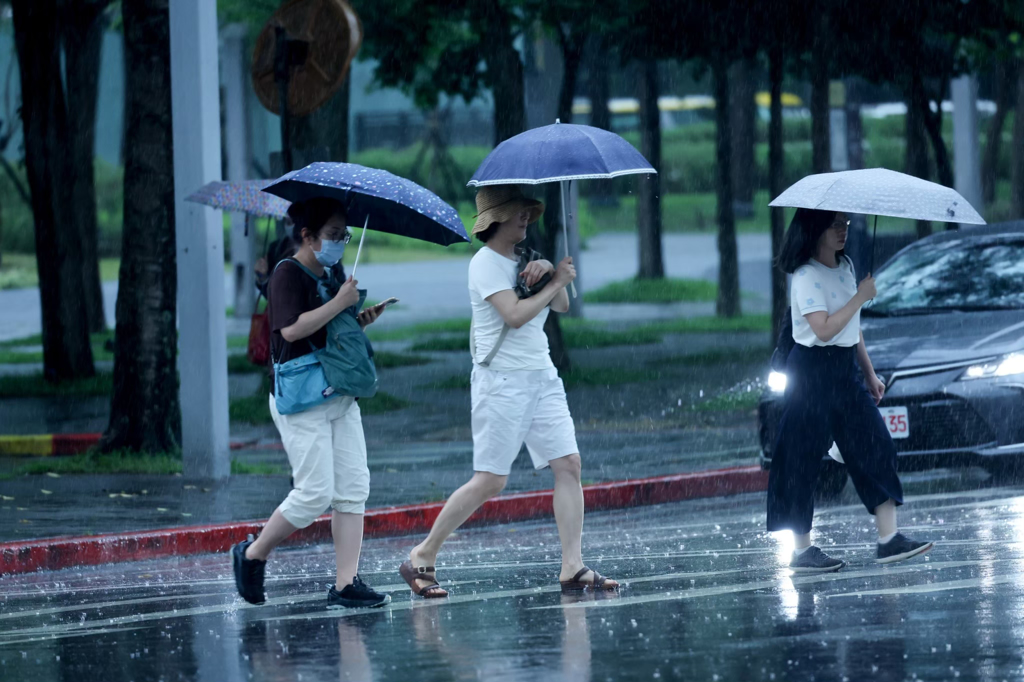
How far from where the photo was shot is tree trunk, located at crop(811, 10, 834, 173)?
16.4 meters

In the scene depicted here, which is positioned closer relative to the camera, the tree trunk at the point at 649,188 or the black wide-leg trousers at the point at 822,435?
the black wide-leg trousers at the point at 822,435

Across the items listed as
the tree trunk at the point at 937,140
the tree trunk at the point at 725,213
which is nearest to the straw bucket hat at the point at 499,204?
the tree trunk at the point at 937,140

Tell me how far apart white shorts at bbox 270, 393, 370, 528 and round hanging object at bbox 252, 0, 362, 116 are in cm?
553

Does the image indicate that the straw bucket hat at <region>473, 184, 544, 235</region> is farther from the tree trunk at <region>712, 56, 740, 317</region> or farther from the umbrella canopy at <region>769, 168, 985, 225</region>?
the tree trunk at <region>712, 56, 740, 317</region>

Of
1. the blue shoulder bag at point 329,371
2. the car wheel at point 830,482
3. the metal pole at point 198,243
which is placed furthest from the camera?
the metal pole at point 198,243

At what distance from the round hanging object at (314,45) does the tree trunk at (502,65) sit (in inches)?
191

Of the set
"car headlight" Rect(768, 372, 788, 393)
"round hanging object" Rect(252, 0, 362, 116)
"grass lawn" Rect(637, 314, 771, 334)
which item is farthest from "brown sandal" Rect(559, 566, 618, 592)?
"grass lawn" Rect(637, 314, 771, 334)

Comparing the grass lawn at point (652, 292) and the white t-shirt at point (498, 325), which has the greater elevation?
the white t-shirt at point (498, 325)

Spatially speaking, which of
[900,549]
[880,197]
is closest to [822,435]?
[900,549]

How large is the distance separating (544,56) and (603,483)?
22.5 metres

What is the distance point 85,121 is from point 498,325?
18.9 metres

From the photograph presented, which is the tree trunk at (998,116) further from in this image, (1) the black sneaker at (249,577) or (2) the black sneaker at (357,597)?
(1) the black sneaker at (249,577)

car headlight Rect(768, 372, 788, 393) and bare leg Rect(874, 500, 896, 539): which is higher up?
car headlight Rect(768, 372, 788, 393)

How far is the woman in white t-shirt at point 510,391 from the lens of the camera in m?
7.56
